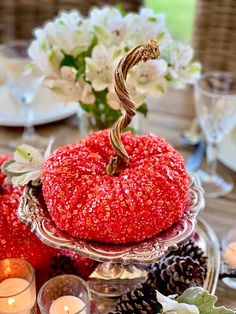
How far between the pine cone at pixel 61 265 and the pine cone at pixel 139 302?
0.31ft

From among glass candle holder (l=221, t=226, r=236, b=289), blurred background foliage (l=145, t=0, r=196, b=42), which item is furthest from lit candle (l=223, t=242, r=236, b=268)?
blurred background foliage (l=145, t=0, r=196, b=42)

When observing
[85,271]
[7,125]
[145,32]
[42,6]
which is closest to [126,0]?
[42,6]

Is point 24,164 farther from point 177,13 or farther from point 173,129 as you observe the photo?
point 177,13

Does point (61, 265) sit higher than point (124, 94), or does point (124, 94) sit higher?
point (124, 94)

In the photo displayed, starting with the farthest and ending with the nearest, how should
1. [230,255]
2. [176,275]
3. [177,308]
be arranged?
[230,255] < [176,275] < [177,308]

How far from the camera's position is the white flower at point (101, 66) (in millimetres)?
917

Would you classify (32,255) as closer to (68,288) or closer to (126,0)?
(68,288)

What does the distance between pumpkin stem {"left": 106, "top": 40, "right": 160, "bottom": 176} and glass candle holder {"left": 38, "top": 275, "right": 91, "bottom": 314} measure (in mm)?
154

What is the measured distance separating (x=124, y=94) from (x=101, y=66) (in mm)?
278

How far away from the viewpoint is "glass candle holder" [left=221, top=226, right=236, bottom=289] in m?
0.83

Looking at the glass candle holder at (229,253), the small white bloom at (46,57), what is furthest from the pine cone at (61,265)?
the small white bloom at (46,57)

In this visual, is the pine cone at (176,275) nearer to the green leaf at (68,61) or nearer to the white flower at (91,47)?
the white flower at (91,47)

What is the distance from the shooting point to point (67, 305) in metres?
0.71

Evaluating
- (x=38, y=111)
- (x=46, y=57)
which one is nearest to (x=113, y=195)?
(x=46, y=57)
